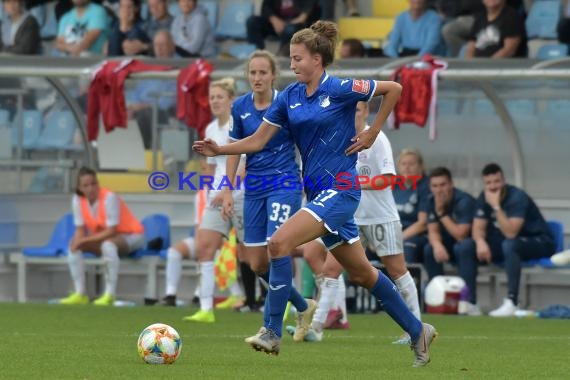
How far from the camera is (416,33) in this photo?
16.9 m

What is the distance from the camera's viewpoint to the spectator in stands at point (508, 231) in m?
14.7

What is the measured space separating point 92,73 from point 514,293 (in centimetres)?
512

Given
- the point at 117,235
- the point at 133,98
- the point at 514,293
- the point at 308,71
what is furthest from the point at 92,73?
the point at 308,71

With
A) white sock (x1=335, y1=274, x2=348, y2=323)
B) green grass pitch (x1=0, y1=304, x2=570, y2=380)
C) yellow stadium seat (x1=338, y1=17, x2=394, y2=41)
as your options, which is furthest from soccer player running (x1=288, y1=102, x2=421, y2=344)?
yellow stadium seat (x1=338, y1=17, x2=394, y2=41)

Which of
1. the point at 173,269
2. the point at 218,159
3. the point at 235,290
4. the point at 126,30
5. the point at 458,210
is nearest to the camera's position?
the point at 218,159

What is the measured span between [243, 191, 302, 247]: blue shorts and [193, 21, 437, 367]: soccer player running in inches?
56.1

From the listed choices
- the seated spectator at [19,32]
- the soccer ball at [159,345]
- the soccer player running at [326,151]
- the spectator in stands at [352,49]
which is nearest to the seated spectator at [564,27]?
the spectator in stands at [352,49]

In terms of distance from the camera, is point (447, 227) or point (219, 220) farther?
point (447, 227)

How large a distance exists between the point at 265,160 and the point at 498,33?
241 inches

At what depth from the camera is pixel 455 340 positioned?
11.3 m

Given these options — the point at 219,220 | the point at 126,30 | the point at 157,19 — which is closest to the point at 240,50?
the point at 157,19

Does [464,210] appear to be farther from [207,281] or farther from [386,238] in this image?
[386,238]

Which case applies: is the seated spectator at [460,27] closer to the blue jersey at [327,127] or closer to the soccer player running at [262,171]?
the soccer player running at [262,171]

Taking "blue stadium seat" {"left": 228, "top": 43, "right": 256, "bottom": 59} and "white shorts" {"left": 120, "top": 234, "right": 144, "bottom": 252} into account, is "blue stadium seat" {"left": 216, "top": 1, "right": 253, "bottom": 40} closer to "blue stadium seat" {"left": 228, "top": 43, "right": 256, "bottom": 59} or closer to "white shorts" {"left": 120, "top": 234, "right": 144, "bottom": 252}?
"blue stadium seat" {"left": 228, "top": 43, "right": 256, "bottom": 59}
